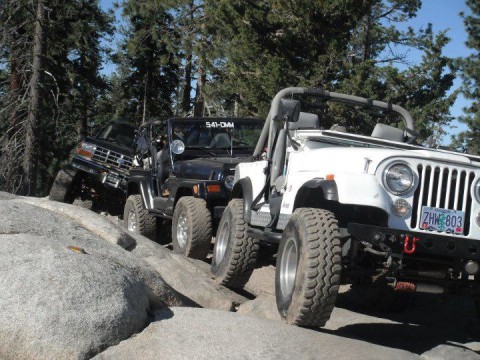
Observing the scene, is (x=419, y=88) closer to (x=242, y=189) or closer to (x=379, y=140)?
(x=242, y=189)

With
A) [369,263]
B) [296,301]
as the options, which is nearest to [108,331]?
[296,301]

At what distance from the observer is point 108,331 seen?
5.76m

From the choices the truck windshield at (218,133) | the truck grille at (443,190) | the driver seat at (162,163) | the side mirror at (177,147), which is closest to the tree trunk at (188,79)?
the driver seat at (162,163)

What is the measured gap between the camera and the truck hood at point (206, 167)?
11289mm

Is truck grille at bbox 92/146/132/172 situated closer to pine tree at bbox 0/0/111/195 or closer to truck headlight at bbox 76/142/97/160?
truck headlight at bbox 76/142/97/160

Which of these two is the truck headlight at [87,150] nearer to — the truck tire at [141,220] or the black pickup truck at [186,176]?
the black pickup truck at [186,176]

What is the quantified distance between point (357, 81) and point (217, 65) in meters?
5.90

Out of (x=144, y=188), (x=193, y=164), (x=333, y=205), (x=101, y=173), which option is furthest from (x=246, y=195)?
(x=101, y=173)

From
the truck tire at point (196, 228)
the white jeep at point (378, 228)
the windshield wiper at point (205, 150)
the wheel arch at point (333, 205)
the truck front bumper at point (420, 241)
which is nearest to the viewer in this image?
the truck front bumper at point (420, 241)

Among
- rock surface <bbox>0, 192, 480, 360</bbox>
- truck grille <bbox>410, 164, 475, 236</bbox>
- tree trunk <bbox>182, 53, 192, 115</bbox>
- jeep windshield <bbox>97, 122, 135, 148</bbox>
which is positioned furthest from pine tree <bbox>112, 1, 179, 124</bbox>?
truck grille <bbox>410, 164, 475, 236</bbox>

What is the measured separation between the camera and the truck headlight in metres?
17.5

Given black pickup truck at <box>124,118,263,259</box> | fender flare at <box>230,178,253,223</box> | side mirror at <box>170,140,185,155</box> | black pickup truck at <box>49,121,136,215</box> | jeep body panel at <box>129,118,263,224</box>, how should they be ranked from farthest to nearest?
black pickup truck at <box>49,121,136,215</box>, side mirror at <box>170,140,185,155</box>, jeep body panel at <box>129,118,263,224</box>, black pickup truck at <box>124,118,263,259</box>, fender flare at <box>230,178,253,223</box>

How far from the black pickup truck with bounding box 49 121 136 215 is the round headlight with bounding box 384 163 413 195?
1135 centimetres

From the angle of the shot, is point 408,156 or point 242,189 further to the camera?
point 242,189
